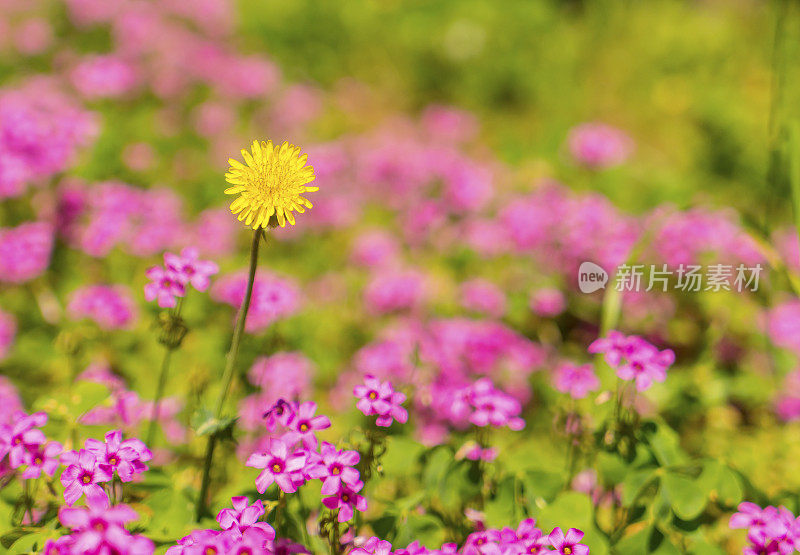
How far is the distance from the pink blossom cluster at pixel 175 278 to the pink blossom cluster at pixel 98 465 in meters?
0.30

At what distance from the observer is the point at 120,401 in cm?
181

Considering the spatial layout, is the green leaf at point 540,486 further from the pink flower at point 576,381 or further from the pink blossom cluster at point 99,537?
the pink blossom cluster at point 99,537

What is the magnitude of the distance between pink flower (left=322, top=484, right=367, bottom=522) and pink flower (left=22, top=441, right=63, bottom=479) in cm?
54

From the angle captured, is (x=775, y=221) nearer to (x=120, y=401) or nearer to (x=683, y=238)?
(x=683, y=238)

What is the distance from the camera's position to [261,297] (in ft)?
6.01

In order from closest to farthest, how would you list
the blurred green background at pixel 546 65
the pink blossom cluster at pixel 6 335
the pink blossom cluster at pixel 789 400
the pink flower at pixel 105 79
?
the pink blossom cluster at pixel 6 335 < the pink blossom cluster at pixel 789 400 < the pink flower at pixel 105 79 < the blurred green background at pixel 546 65

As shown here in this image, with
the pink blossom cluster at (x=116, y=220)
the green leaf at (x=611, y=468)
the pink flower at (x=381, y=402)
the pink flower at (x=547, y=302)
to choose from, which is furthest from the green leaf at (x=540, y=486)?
the pink blossom cluster at (x=116, y=220)

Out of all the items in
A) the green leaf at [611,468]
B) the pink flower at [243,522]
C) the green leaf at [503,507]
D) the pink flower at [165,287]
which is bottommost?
the green leaf at [503,507]

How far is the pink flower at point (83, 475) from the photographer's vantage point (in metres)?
1.16

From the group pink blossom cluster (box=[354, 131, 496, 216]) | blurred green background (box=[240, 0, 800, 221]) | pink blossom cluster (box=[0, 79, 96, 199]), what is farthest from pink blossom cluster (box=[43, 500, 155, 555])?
blurred green background (box=[240, 0, 800, 221])

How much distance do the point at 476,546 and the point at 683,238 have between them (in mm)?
2006

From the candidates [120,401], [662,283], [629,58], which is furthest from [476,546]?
[629,58]

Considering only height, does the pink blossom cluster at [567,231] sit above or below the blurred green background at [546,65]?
below

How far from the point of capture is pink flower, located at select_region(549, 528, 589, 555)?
1.20 metres
